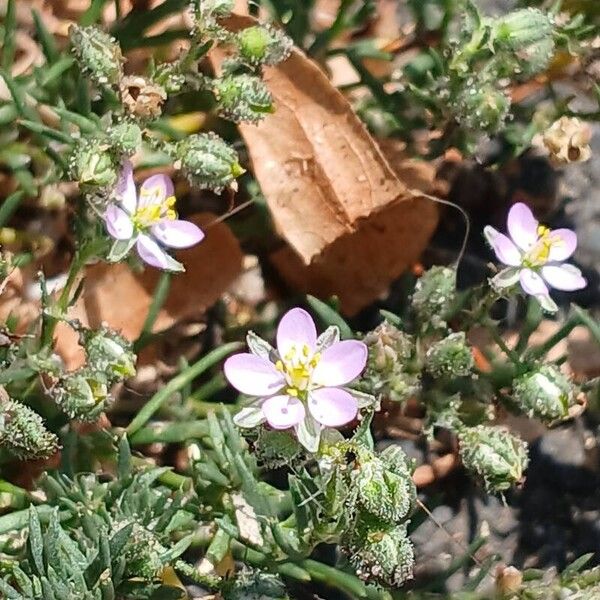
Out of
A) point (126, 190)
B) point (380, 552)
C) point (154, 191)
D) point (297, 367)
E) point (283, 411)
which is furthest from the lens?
point (154, 191)

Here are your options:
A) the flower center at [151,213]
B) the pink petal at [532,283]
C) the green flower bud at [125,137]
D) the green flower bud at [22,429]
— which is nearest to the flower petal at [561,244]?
the pink petal at [532,283]

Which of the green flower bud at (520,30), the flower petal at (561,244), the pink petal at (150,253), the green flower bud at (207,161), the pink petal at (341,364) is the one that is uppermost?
the green flower bud at (520,30)

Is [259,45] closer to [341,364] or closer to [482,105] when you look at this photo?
[482,105]

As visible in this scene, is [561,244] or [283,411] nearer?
[283,411]

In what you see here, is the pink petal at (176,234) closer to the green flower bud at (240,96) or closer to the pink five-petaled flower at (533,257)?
the green flower bud at (240,96)

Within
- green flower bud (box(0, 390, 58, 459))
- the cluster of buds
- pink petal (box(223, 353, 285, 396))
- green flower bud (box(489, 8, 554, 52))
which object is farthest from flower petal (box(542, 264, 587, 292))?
green flower bud (box(0, 390, 58, 459))

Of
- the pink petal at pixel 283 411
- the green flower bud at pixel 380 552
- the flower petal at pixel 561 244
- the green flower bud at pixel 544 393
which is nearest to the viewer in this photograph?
the green flower bud at pixel 380 552

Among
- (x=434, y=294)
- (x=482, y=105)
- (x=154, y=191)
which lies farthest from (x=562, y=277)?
(x=154, y=191)
